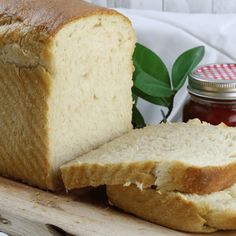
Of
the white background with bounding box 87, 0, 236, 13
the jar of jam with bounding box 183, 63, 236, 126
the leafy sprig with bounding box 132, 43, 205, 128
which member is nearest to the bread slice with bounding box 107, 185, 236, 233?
the jar of jam with bounding box 183, 63, 236, 126

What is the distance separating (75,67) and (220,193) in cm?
64

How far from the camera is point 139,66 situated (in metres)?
3.00

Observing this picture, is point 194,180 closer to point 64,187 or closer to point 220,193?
point 220,193

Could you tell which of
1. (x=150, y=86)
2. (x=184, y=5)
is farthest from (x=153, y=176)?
(x=184, y=5)

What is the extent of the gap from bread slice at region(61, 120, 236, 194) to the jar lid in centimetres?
13

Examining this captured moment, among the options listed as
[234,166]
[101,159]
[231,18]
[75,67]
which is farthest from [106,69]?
[231,18]

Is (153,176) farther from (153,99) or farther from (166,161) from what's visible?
(153,99)

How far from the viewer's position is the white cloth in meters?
3.35

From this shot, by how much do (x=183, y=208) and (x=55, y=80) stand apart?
1.97ft

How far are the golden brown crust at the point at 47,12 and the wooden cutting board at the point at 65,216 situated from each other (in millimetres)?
543

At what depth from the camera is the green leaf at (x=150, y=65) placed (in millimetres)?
2992

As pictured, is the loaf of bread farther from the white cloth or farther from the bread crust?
the white cloth

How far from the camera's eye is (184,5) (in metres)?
4.06

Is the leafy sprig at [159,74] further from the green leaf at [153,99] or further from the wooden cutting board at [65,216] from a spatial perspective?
the wooden cutting board at [65,216]
